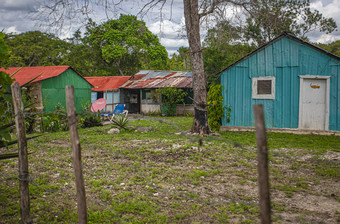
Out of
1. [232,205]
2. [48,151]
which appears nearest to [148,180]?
[232,205]

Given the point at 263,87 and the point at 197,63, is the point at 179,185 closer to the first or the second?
the point at 197,63

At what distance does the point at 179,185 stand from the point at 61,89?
638 inches

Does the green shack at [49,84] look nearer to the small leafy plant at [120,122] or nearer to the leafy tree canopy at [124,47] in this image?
the small leafy plant at [120,122]

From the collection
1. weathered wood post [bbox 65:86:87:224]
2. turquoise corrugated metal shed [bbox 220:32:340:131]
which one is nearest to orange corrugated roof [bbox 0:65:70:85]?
turquoise corrugated metal shed [bbox 220:32:340:131]

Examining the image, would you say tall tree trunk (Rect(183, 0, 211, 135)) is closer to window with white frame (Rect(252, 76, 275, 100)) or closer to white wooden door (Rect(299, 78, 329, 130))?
window with white frame (Rect(252, 76, 275, 100))

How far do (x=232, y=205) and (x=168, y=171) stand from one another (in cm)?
208

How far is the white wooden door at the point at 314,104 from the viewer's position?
10.4 metres

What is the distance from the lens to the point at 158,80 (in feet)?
79.6

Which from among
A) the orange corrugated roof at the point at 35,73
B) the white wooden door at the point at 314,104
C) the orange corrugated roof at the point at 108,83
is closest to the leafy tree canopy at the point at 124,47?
the orange corrugated roof at the point at 108,83

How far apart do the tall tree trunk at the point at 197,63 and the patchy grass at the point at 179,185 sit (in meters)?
2.38

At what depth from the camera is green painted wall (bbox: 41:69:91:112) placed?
715 inches

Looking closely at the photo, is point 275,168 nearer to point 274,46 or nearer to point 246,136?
point 246,136

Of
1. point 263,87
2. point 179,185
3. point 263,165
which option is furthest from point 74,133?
point 263,87

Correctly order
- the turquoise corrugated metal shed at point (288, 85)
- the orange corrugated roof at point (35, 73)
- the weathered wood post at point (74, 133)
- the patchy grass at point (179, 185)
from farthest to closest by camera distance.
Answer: the orange corrugated roof at point (35, 73) → the turquoise corrugated metal shed at point (288, 85) → the patchy grass at point (179, 185) → the weathered wood post at point (74, 133)
